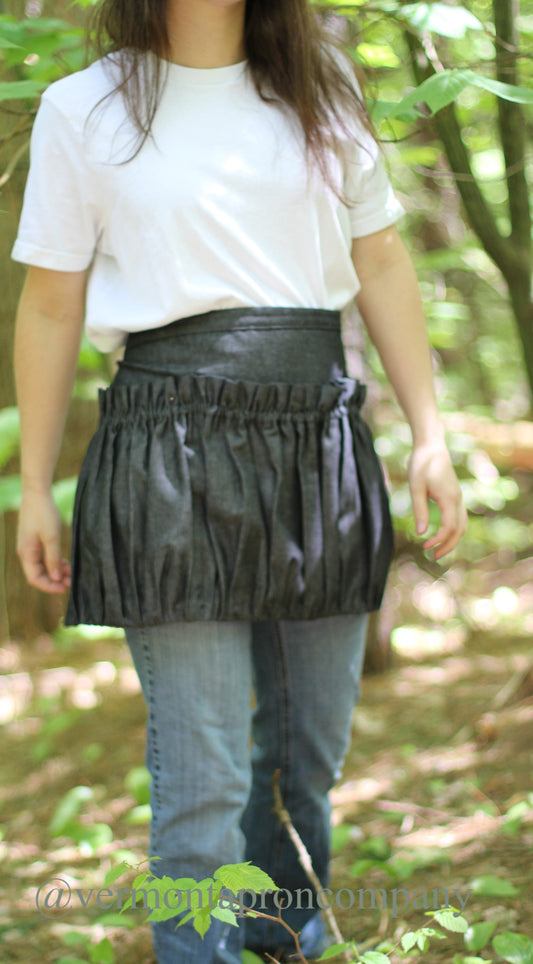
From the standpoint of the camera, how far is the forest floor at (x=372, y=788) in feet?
5.48

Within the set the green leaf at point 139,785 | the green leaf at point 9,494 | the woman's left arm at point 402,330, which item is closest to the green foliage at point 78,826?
the green leaf at point 139,785

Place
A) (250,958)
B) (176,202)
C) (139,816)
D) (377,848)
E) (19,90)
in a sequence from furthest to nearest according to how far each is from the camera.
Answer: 1. (139,816)
2. (377,848)
3. (250,958)
4. (19,90)
5. (176,202)

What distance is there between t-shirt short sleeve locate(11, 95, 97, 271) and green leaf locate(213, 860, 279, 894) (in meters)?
0.90

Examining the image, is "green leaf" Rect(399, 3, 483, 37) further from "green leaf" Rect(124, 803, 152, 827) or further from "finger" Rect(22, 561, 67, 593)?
"green leaf" Rect(124, 803, 152, 827)

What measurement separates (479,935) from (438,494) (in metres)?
0.74

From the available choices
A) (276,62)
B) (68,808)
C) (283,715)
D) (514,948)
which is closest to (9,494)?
(68,808)

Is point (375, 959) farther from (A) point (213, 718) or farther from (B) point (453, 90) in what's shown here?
(B) point (453, 90)

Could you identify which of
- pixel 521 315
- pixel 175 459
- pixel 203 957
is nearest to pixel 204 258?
pixel 175 459

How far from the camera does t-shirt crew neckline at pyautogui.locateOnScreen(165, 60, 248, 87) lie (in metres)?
1.32

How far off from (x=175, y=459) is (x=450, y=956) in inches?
38.7

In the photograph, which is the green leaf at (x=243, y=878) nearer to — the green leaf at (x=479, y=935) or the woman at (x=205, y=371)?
the woman at (x=205, y=371)

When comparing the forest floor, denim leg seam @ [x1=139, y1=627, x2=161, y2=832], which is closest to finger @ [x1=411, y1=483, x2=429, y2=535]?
denim leg seam @ [x1=139, y1=627, x2=161, y2=832]

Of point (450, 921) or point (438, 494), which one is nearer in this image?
point (450, 921)

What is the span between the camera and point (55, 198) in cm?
128
